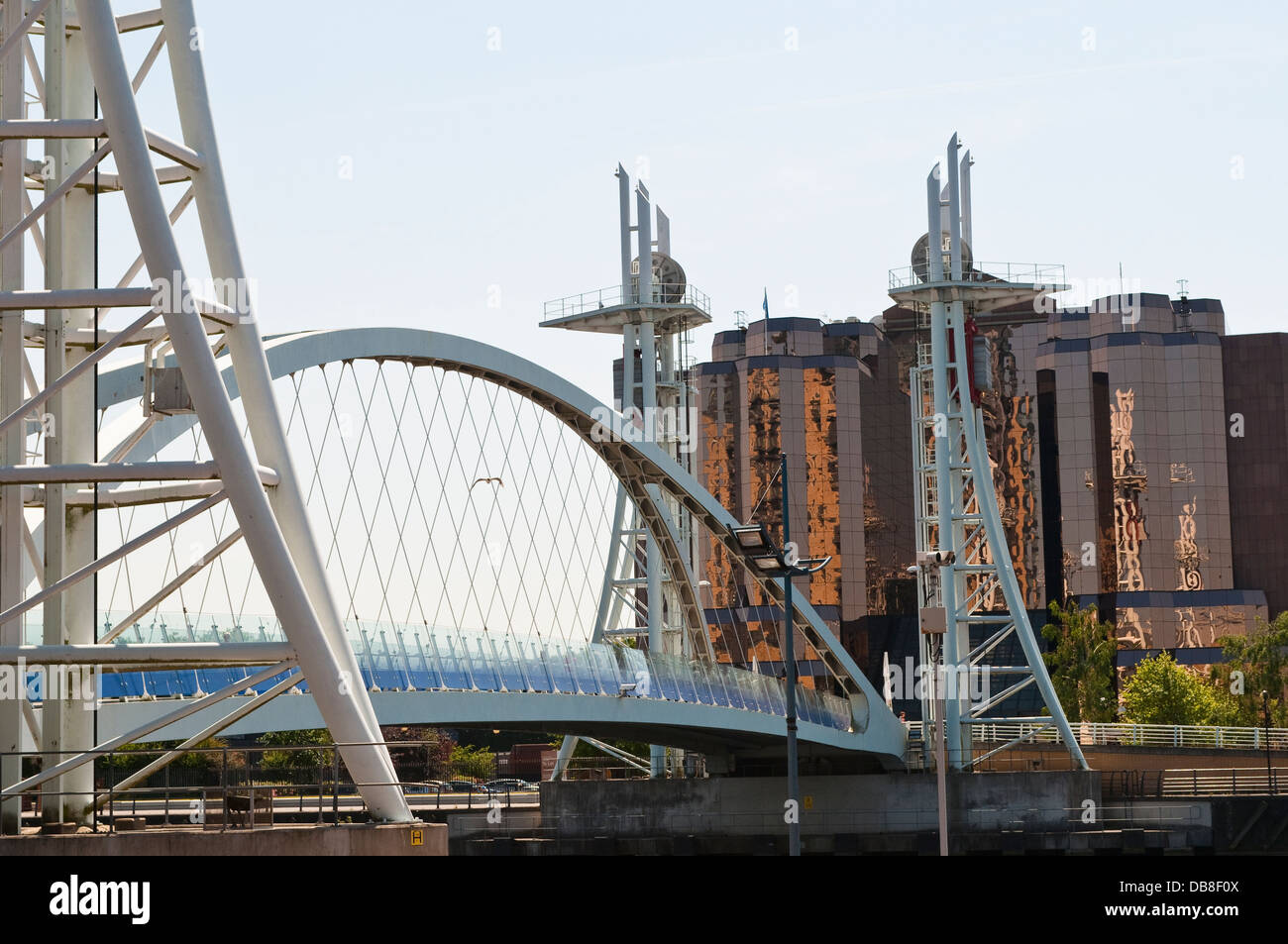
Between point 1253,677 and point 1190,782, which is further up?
point 1253,677

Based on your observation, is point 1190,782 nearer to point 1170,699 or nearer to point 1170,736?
point 1170,736

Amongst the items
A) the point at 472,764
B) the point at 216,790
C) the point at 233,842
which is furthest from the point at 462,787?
the point at 233,842

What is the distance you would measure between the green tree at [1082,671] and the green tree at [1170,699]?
149cm

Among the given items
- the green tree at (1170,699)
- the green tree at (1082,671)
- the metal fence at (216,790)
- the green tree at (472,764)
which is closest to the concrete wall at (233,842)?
the metal fence at (216,790)

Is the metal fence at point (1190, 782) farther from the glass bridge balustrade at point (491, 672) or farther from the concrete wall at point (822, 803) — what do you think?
the glass bridge balustrade at point (491, 672)

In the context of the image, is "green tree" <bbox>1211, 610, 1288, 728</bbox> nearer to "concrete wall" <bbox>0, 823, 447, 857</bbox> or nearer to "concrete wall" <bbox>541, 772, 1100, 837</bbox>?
"concrete wall" <bbox>541, 772, 1100, 837</bbox>

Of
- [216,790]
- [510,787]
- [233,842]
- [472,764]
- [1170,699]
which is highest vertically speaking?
[216,790]

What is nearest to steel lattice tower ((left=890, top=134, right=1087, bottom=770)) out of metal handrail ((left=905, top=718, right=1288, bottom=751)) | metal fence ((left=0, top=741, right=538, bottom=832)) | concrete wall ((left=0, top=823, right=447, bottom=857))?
metal handrail ((left=905, top=718, right=1288, bottom=751))

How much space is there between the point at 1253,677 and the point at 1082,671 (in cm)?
716

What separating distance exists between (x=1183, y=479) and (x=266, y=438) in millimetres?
95879

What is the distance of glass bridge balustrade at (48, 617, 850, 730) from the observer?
29.8 m

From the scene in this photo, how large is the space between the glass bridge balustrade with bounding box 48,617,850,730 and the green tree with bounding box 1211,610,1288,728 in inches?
1159

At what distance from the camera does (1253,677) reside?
81.8 metres
